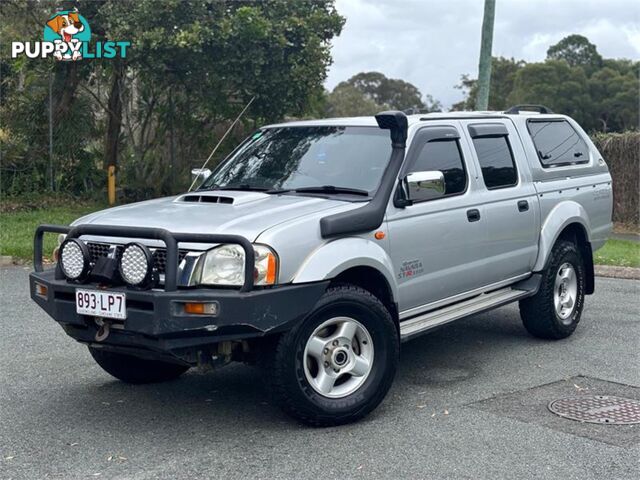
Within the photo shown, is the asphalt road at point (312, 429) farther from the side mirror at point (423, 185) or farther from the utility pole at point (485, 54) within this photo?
the utility pole at point (485, 54)

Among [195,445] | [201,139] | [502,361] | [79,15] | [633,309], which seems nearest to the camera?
[195,445]

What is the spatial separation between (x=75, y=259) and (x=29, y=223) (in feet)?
33.2

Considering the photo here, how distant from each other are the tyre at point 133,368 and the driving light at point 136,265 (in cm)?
122

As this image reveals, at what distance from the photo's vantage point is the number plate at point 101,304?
15.4 feet

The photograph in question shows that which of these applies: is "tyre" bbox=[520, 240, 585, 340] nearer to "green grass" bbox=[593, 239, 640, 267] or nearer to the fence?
"green grass" bbox=[593, 239, 640, 267]

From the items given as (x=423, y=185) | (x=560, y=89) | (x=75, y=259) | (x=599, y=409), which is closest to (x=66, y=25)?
(x=423, y=185)

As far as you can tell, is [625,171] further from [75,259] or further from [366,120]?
[75,259]

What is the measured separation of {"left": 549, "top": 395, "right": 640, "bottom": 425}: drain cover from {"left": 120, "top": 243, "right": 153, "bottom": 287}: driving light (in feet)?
8.78

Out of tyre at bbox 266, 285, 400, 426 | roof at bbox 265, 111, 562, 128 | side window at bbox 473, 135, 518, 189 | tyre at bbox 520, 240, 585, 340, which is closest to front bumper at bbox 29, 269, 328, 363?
tyre at bbox 266, 285, 400, 426

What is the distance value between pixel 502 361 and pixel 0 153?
12732 millimetres

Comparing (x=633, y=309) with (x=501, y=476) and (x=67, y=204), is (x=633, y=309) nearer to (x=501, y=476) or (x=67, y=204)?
(x=501, y=476)

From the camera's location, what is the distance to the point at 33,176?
16.9m

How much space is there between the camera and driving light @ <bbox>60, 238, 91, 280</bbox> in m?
4.93

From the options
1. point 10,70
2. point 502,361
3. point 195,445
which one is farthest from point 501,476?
point 10,70
